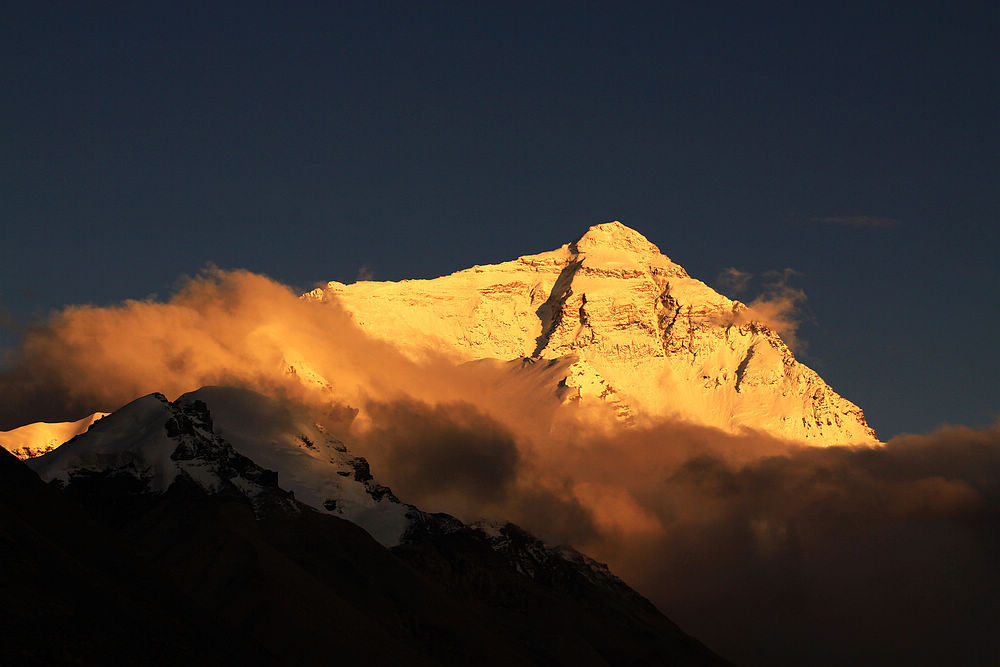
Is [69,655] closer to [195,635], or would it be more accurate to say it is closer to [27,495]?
[195,635]

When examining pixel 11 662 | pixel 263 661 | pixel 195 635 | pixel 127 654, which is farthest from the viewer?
pixel 263 661

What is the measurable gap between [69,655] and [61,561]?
633 inches

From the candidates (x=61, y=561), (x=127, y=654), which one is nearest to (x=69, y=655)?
(x=127, y=654)

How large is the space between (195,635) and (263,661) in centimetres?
1245

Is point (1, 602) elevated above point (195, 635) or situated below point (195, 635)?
below

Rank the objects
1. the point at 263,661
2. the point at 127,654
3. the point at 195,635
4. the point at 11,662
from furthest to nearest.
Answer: the point at 263,661
the point at 195,635
the point at 127,654
the point at 11,662

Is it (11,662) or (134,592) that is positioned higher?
(134,592)

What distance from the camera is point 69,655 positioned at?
128 metres

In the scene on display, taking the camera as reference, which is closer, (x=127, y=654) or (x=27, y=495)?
(x=127, y=654)

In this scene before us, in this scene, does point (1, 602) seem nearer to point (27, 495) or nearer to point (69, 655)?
point (69, 655)

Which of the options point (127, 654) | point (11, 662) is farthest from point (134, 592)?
point (11, 662)

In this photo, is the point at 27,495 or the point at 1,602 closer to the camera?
the point at 1,602

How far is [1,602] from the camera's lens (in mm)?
128500

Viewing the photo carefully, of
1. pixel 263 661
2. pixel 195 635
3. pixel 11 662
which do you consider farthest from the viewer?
pixel 263 661
